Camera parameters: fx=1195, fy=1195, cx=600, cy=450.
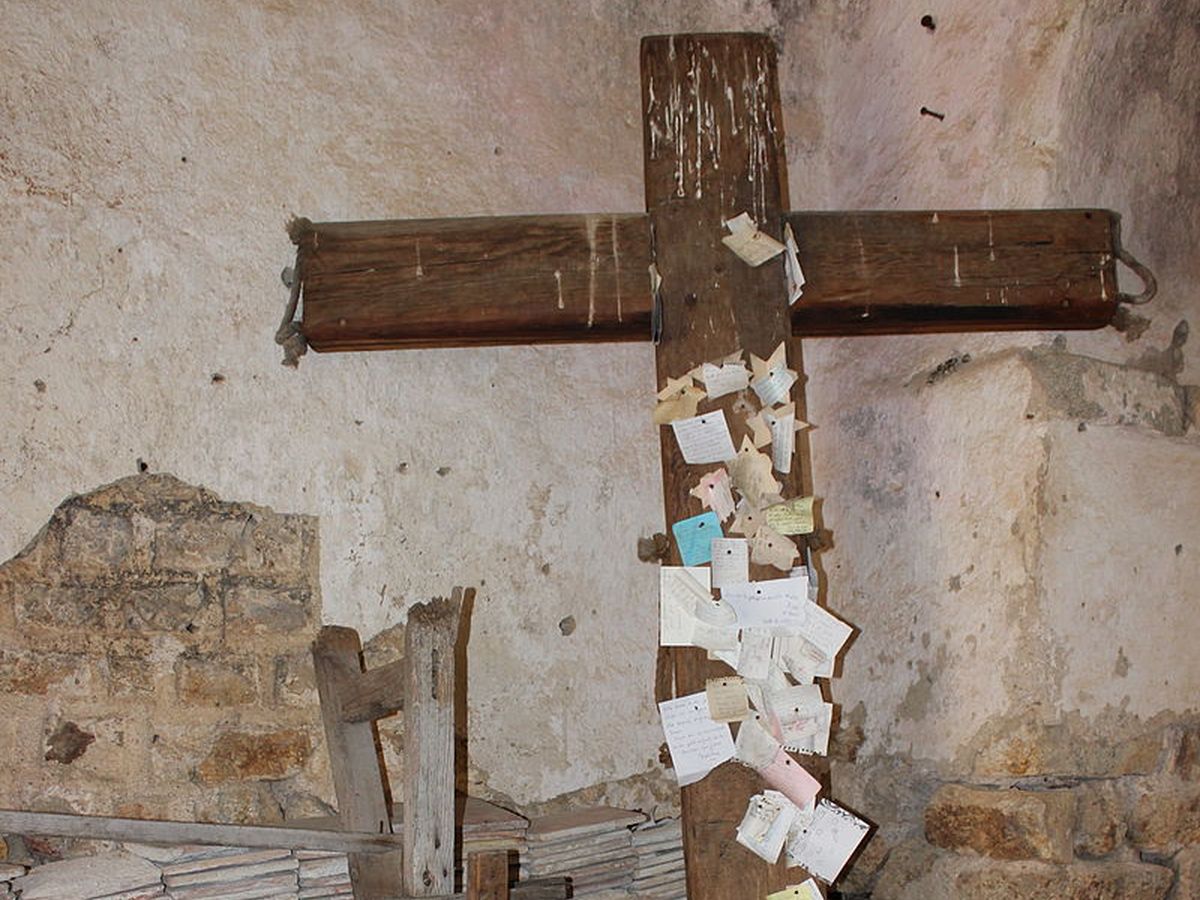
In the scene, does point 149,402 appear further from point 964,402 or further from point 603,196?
point 964,402

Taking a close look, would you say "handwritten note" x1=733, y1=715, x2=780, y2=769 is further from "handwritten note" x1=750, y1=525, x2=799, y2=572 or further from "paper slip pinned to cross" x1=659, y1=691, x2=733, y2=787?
"handwritten note" x1=750, y1=525, x2=799, y2=572

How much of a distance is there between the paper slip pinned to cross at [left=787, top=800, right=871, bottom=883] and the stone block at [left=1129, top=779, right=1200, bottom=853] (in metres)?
0.62

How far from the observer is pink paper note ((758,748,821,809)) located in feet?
6.11

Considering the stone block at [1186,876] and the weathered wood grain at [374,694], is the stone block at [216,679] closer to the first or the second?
the weathered wood grain at [374,694]

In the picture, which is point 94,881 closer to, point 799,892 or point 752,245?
point 799,892

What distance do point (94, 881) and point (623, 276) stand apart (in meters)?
1.30

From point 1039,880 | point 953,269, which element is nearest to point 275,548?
point 953,269

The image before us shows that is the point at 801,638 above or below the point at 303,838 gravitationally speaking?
above

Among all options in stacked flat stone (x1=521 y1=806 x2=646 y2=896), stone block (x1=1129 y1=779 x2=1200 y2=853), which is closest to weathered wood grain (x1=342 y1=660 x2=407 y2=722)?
stacked flat stone (x1=521 y1=806 x2=646 y2=896)

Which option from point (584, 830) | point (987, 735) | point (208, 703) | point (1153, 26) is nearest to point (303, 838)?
point (208, 703)

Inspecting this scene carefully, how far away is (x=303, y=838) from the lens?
6.25 ft

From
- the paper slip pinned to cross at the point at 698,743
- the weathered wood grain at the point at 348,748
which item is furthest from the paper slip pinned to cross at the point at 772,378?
the weathered wood grain at the point at 348,748

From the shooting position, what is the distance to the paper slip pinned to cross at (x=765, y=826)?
6.01ft

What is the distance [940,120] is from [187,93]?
4.82ft
